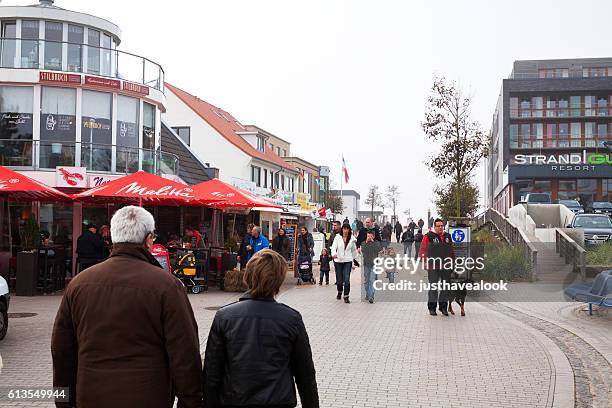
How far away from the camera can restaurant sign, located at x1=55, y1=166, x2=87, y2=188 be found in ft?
66.8

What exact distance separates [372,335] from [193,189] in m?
8.22

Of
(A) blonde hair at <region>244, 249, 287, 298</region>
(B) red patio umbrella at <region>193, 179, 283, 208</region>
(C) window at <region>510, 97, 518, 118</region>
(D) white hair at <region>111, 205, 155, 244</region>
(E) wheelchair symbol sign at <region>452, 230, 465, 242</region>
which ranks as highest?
(C) window at <region>510, 97, 518, 118</region>

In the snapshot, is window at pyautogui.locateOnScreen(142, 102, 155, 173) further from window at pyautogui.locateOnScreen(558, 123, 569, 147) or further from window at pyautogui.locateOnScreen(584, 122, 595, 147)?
window at pyautogui.locateOnScreen(584, 122, 595, 147)

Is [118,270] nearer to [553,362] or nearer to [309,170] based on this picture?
[553,362]

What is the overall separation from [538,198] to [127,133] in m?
29.0

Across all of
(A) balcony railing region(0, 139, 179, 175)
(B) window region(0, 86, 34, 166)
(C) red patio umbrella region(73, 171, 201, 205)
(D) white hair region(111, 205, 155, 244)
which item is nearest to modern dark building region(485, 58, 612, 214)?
(A) balcony railing region(0, 139, 179, 175)

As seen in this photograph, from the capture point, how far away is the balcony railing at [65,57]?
70.0 feet

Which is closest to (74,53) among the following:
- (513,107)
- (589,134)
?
(513,107)

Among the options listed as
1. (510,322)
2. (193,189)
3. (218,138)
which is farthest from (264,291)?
(218,138)

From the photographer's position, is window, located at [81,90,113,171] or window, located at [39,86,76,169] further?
window, located at [81,90,113,171]

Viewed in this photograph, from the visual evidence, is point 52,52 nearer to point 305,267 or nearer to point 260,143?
point 305,267

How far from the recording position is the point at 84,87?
2127 centimetres

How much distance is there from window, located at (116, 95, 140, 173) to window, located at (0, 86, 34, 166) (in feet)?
9.00

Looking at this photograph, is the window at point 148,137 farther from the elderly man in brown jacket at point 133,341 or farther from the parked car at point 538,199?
the parked car at point 538,199
